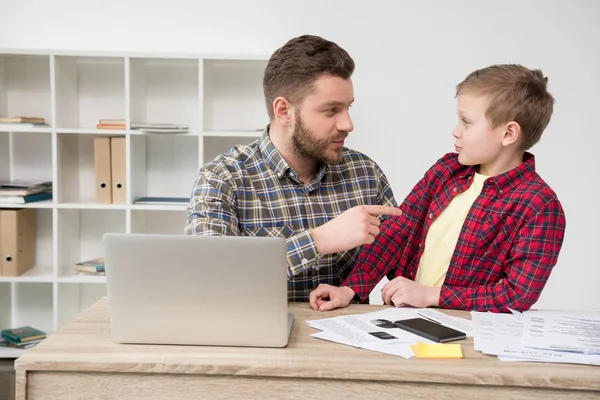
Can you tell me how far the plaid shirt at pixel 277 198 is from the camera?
1748mm

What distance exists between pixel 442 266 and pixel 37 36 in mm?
2952

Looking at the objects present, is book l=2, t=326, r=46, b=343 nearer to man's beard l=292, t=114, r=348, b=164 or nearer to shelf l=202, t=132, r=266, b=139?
shelf l=202, t=132, r=266, b=139

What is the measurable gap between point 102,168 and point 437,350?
2.72m

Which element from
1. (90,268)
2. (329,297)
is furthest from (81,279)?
(329,297)

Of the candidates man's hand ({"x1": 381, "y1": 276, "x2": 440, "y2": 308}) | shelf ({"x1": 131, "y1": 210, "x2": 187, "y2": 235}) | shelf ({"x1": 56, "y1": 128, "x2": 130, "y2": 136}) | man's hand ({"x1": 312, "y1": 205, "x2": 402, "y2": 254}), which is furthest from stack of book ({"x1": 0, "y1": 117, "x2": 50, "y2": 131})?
man's hand ({"x1": 381, "y1": 276, "x2": 440, "y2": 308})

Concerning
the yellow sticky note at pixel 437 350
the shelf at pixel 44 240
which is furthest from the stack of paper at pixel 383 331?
the shelf at pixel 44 240

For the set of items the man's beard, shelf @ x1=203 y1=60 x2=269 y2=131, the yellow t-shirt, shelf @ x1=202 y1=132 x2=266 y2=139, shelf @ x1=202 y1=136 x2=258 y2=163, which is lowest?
the yellow t-shirt

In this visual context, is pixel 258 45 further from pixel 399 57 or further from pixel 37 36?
pixel 37 36

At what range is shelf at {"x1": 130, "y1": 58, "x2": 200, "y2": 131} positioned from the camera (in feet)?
12.1

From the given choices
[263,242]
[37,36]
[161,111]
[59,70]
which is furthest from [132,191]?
[263,242]

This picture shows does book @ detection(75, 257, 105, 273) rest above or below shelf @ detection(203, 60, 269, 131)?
below

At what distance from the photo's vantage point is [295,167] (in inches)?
75.9

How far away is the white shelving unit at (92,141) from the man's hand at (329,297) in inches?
83.1

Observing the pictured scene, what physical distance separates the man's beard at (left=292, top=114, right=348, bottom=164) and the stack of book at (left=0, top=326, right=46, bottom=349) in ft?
7.97
